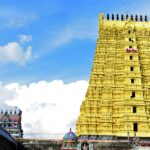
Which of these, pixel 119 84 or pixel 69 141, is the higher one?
pixel 119 84

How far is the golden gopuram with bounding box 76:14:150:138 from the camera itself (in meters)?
89.6

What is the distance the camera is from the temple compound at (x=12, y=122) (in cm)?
12767

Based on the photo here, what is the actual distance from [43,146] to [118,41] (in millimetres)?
27370

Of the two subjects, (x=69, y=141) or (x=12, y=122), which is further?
(x=12, y=122)

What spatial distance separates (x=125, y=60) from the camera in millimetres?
95250

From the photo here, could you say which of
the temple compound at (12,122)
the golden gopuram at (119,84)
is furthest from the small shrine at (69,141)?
the temple compound at (12,122)

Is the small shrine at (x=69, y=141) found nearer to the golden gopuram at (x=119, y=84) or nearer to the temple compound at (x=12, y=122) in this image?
the golden gopuram at (x=119, y=84)

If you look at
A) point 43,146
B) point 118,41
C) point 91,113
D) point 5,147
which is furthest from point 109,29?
point 5,147

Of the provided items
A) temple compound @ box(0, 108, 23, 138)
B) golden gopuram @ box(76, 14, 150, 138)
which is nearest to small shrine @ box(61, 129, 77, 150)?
golden gopuram @ box(76, 14, 150, 138)

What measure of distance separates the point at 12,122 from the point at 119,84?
1832 inches

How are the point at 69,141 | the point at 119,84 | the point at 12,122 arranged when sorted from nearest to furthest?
the point at 69,141
the point at 119,84
the point at 12,122

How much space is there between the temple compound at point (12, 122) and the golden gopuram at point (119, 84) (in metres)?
39.8

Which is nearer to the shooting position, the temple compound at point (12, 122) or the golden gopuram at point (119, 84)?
the golden gopuram at point (119, 84)

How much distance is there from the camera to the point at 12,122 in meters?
130
